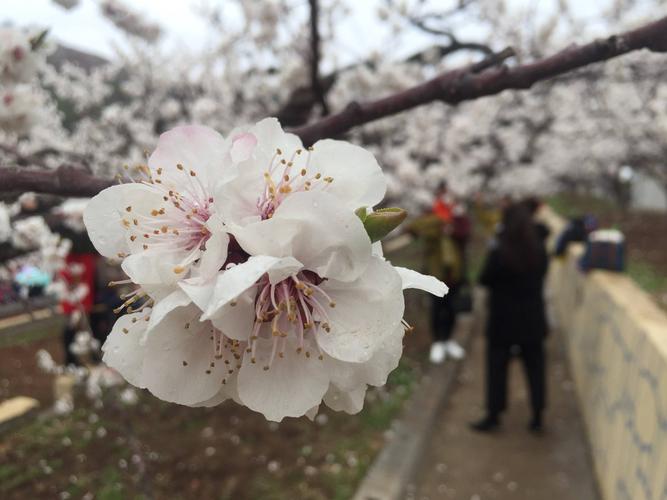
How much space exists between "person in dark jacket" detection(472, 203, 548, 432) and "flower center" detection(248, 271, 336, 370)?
12.7 ft

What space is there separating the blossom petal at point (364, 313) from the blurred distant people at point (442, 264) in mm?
5338

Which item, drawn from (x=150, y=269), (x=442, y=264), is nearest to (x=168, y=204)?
(x=150, y=269)

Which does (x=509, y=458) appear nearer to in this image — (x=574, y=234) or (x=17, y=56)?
(x=574, y=234)

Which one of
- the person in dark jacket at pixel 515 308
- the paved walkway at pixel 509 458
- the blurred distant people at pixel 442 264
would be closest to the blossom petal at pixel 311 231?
the paved walkway at pixel 509 458

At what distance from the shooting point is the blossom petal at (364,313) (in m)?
0.71

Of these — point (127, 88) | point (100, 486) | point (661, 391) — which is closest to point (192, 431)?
point (100, 486)

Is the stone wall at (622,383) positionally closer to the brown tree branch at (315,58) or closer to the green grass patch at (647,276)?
the brown tree branch at (315,58)

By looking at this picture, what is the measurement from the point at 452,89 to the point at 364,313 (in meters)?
0.75

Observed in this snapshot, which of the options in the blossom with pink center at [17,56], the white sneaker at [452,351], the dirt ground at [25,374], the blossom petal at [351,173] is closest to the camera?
the blossom petal at [351,173]

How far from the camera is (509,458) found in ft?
14.3

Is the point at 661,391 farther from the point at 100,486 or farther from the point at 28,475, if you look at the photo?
the point at 28,475

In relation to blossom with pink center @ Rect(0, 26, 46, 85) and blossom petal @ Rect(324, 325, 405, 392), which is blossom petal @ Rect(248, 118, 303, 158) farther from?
blossom with pink center @ Rect(0, 26, 46, 85)

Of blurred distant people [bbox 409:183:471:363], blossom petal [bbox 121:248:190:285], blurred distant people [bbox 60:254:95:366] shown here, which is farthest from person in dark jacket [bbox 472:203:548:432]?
blossom petal [bbox 121:248:190:285]

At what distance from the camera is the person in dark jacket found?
4391 millimetres
